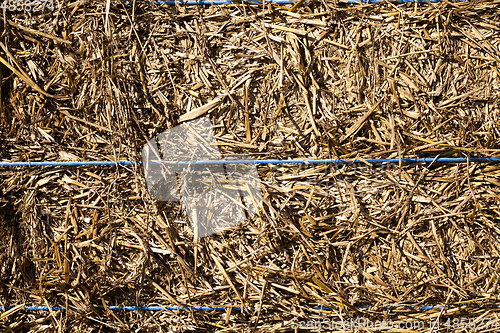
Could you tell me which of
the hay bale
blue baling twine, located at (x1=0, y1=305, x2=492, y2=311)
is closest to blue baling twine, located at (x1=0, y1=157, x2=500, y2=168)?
the hay bale

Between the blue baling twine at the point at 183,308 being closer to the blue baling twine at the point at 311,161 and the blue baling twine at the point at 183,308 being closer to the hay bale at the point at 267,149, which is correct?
the hay bale at the point at 267,149

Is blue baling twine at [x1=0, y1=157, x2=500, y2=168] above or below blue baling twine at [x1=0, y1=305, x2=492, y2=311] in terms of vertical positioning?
above

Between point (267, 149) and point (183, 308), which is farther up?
point (267, 149)

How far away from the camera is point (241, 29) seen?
50.8 inches

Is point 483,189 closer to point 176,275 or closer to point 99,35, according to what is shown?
point 176,275

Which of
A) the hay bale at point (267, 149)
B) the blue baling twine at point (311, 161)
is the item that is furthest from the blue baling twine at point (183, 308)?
the blue baling twine at point (311, 161)

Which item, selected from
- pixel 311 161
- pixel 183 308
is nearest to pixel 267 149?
pixel 311 161

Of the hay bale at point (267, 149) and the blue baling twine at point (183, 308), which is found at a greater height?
the hay bale at point (267, 149)

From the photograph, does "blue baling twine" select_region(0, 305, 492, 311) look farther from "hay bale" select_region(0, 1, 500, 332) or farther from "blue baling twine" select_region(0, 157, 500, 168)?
"blue baling twine" select_region(0, 157, 500, 168)

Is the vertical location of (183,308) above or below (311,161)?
below

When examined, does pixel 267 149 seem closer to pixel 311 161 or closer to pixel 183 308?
pixel 311 161

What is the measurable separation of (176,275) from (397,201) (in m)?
0.96

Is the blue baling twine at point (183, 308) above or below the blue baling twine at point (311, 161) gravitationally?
below

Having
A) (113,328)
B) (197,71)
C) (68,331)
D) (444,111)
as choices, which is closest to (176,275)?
(113,328)
